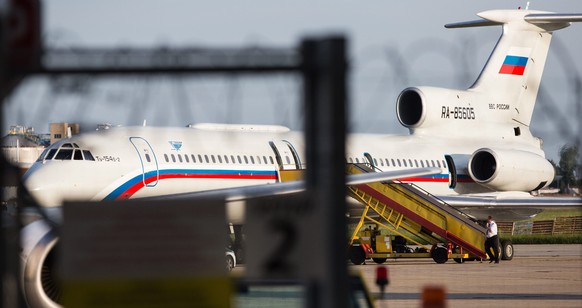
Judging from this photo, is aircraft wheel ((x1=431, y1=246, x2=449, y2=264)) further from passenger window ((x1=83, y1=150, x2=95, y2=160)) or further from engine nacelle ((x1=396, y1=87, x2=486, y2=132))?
passenger window ((x1=83, y1=150, x2=95, y2=160))

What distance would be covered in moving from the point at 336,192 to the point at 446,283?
1506cm

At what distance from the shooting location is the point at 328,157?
4.85m

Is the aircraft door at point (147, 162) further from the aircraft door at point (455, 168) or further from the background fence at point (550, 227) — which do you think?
the background fence at point (550, 227)

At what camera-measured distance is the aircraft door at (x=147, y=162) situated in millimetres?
25141

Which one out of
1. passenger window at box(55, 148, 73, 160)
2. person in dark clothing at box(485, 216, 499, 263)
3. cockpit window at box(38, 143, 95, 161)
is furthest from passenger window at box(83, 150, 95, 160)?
person in dark clothing at box(485, 216, 499, 263)

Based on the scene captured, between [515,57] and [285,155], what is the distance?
970 centimetres

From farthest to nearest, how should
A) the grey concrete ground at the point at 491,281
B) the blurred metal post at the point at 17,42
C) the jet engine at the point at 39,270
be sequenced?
the grey concrete ground at the point at 491,281 < the jet engine at the point at 39,270 < the blurred metal post at the point at 17,42

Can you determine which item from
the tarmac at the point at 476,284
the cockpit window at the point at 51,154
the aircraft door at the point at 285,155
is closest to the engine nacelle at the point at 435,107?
the aircraft door at the point at 285,155

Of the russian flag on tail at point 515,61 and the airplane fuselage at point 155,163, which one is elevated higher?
the russian flag on tail at point 515,61

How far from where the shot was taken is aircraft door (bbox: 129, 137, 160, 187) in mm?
25141

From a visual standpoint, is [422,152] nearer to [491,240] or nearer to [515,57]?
[515,57]

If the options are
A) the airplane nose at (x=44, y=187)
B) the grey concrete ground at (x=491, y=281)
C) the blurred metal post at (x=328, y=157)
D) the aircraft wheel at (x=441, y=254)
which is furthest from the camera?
the aircraft wheel at (x=441, y=254)

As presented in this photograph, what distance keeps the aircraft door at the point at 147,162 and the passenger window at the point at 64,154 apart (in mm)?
1450

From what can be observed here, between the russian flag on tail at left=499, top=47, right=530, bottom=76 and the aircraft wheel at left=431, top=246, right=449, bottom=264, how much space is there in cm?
855
